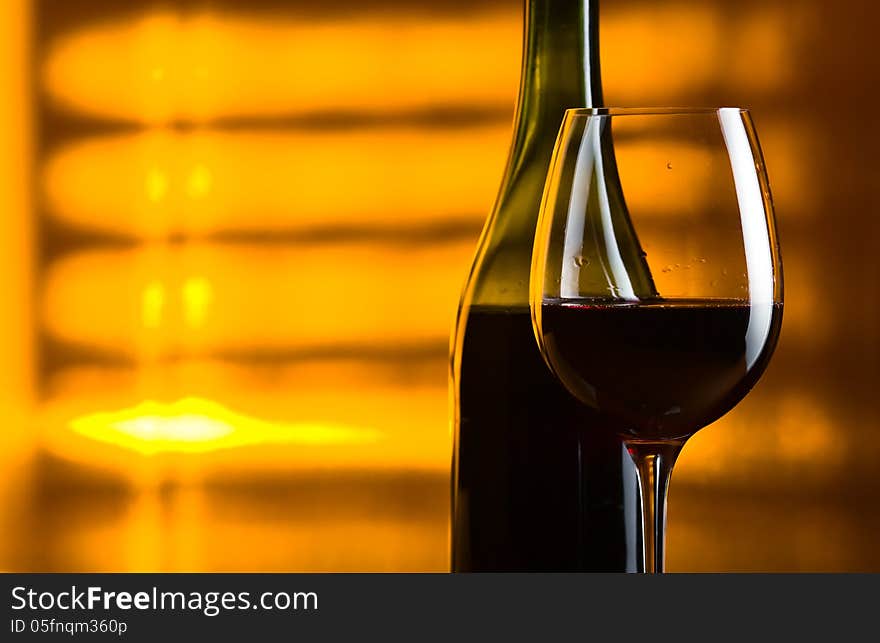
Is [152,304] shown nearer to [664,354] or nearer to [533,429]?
[533,429]

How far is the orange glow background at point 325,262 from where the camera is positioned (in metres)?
0.92

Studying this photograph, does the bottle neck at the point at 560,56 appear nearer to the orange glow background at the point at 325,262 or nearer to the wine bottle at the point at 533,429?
the wine bottle at the point at 533,429

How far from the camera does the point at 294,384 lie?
0.98 meters

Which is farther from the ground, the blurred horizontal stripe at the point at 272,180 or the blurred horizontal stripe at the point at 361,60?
the blurred horizontal stripe at the point at 361,60

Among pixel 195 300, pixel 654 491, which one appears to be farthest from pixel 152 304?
pixel 654 491

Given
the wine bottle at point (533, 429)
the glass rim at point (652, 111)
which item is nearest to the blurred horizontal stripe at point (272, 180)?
the wine bottle at point (533, 429)

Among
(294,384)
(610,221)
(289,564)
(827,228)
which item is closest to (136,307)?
(294,384)

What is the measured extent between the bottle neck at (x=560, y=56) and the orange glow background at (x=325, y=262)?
0.50 meters

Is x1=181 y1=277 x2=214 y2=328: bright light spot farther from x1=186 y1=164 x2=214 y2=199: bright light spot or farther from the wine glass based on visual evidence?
the wine glass

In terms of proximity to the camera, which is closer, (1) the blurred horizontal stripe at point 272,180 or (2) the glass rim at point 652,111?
(2) the glass rim at point 652,111

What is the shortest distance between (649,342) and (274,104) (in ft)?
2.25

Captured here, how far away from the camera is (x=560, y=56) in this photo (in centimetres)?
42

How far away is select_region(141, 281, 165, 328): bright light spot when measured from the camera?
3.23ft

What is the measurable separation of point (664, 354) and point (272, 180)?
68 centimetres
